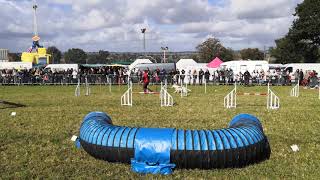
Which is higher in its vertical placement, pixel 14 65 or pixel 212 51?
pixel 212 51

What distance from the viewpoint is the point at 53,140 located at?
32.3ft

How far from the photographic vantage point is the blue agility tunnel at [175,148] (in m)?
7.08

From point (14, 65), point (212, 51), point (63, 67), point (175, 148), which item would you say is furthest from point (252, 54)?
point (175, 148)

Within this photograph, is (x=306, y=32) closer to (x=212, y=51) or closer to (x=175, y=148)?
(x=212, y=51)

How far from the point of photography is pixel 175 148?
7.09 metres

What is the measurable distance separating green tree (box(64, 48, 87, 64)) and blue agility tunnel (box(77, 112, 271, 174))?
12364 cm

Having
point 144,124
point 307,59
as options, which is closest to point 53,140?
point 144,124

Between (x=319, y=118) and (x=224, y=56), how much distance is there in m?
86.9

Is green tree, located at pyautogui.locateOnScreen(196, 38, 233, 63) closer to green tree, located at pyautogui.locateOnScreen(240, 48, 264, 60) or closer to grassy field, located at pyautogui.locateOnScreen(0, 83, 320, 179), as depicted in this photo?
green tree, located at pyautogui.locateOnScreen(240, 48, 264, 60)

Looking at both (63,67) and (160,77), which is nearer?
(160,77)

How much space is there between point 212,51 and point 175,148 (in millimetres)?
94006

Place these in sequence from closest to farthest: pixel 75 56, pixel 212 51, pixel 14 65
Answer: pixel 14 65 → pixel 212 51 → pixel 75 56

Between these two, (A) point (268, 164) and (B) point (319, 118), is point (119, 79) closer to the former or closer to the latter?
(B) point (319, 118)

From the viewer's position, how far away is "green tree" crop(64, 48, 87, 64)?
130000 mm
